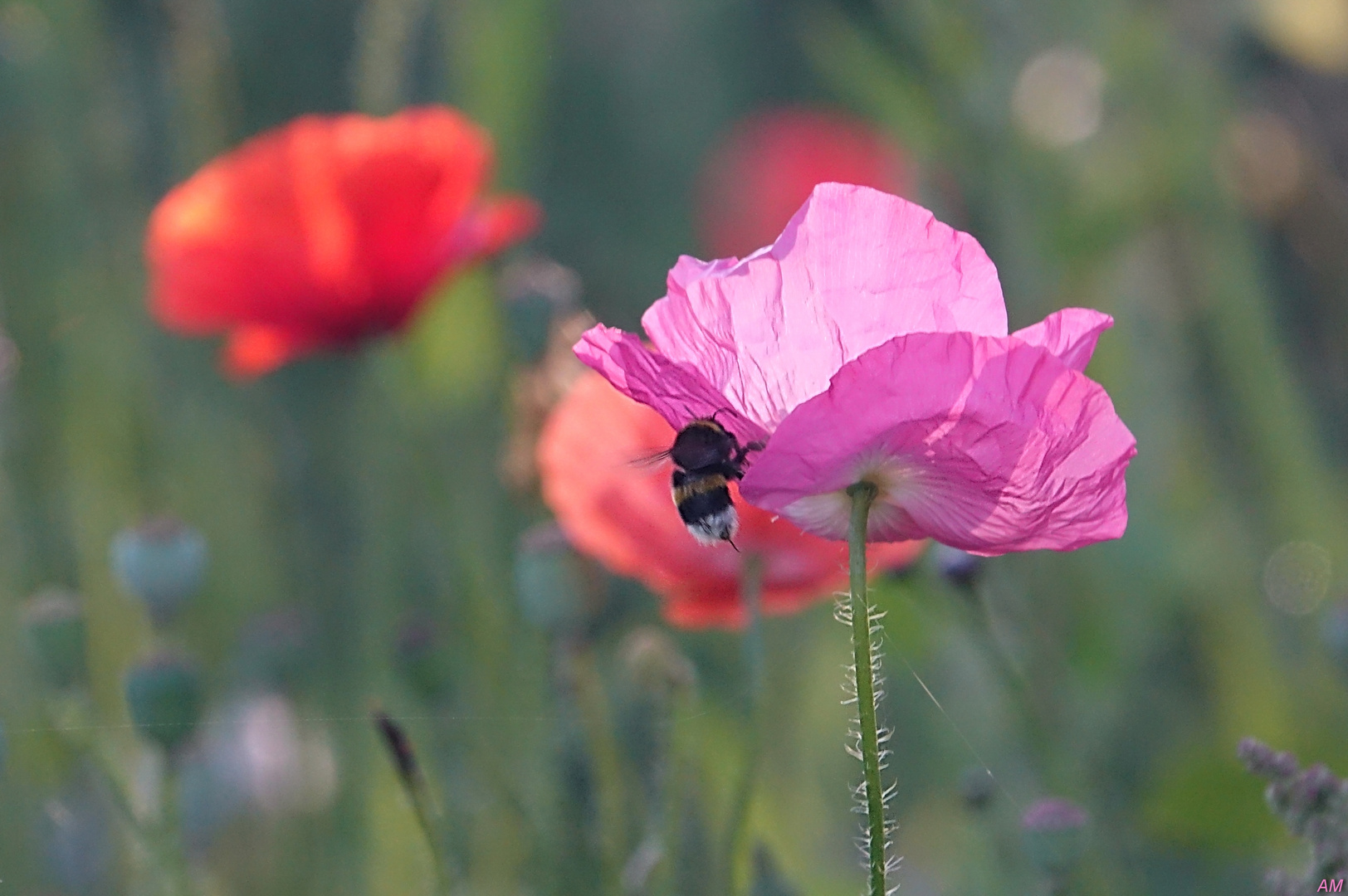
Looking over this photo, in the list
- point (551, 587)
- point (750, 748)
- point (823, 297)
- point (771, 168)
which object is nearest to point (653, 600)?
point (551, 587)

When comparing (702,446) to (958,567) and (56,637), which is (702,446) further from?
(56,637)

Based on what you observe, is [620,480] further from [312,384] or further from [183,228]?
[312,384]

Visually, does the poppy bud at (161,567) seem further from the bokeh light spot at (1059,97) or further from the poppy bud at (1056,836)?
the bokeh light spot at (1059,97)

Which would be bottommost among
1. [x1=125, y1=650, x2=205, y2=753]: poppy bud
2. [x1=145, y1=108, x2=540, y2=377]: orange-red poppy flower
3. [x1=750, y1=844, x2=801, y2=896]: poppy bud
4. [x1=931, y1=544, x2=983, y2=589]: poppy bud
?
[x1=750, y1=844, x2=801, y2=896]: poppy bud

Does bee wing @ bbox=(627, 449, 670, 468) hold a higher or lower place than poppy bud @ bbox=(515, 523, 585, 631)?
higher

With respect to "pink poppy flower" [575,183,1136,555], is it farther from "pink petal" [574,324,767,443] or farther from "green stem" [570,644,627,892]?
"green stem" [570,644,627,892]

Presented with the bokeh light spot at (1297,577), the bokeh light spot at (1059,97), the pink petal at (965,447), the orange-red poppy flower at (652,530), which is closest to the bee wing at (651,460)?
the orange-red poppy flower at (652,530)

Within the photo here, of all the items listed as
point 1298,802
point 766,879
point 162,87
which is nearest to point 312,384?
point 162,87

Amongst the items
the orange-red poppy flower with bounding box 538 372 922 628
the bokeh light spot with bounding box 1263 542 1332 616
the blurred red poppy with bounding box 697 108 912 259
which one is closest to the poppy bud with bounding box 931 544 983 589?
the orange-red poppy flower with bounding box 538 372 922 628
